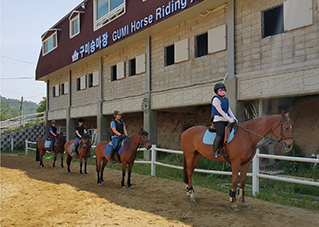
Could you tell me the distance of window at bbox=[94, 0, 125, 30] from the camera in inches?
641

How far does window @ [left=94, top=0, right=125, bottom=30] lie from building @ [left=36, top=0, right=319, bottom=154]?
68 millimetres

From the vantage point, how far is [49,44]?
25844 millimetres

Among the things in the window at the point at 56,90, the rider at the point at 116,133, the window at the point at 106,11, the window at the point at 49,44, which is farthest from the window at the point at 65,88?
the rider at the point at 116,133

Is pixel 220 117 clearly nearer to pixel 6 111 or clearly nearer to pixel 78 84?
pixel 78 84

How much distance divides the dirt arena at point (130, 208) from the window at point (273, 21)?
19.8 ft

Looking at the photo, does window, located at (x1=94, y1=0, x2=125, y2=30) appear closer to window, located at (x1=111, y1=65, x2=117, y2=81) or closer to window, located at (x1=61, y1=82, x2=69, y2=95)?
window, located at (x1=111, y1=65, x2=117, y2=81)

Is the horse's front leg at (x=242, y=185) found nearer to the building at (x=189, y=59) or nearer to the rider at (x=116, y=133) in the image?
the rider at (x=116, y=133)

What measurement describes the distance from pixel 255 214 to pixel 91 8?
705 inches

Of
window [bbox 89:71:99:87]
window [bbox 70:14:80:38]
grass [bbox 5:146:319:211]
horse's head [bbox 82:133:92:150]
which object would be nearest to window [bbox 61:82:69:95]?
window [bbox 89:71:99:87]

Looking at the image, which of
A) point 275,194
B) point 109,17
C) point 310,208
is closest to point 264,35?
point 275,194

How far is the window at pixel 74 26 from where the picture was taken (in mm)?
21109

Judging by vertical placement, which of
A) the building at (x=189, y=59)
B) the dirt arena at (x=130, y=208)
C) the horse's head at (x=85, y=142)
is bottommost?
the dirt arena at (x=130, y=208)

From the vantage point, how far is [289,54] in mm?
9102

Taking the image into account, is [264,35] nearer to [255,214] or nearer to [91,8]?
[255,214]
